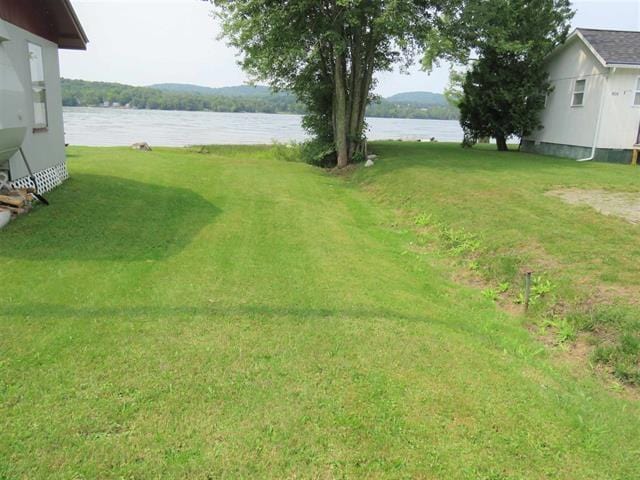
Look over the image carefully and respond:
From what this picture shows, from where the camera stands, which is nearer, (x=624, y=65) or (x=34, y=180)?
(x=34, y=180)

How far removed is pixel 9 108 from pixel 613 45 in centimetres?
1832

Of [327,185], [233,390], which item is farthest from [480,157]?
[233,390]

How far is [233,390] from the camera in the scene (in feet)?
11.8

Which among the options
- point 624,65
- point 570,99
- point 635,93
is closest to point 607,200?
point 624,65

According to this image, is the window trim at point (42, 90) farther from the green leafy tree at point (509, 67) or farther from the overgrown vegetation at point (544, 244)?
the green leafy tree at point (509, 67)

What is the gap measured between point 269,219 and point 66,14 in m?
5.74

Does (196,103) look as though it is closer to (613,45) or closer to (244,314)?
(613,45)

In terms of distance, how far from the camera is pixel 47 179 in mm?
9586

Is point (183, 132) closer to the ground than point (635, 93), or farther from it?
closer to the ground

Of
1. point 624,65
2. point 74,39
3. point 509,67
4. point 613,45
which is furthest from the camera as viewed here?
point 509,67

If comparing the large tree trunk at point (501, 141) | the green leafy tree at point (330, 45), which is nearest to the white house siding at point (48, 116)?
the green leafy tree at point (330, 45)

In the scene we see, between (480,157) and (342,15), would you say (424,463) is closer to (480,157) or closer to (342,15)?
(342,15)

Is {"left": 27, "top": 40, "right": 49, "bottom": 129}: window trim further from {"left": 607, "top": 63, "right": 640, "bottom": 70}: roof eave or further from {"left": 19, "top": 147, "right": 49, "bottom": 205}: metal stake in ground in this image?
{"left": 607, "top": 63, "right": 640, "bottom": 70}: roof eave

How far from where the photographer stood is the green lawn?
3.04 meters
